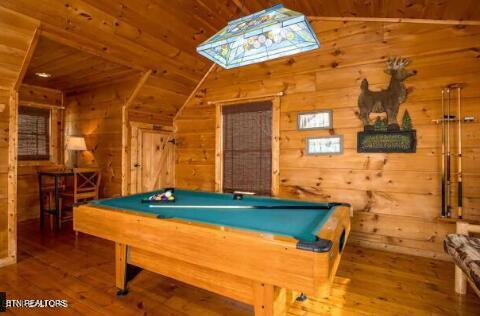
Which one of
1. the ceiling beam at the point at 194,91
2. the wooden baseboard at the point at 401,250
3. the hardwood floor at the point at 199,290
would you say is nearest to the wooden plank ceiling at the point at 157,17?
the ceiling beam at the point at 194,91

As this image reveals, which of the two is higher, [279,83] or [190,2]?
[190,2]

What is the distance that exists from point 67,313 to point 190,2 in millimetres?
3181

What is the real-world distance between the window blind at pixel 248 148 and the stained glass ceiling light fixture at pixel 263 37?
1986 mm

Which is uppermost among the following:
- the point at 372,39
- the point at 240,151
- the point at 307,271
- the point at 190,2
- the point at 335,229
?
the point at 190,2

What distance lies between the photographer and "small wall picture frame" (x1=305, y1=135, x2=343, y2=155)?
3273 millimetres

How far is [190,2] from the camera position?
279 centimetres

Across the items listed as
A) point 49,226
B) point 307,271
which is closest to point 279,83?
point 307,271

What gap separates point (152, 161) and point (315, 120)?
298 centimetres

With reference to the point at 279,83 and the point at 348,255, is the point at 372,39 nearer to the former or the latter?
the point at 279,83

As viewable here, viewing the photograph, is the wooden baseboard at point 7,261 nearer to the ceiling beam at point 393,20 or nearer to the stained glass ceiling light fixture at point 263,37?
the stained glass ceiling light fixture at point 263,37

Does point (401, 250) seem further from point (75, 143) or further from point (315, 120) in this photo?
point (75, 143)

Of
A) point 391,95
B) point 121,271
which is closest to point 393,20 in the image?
point 391,95

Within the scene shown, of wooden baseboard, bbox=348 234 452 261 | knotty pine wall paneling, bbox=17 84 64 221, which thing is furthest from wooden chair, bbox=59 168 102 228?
wooden baseboard, bbox=348 234 452 261

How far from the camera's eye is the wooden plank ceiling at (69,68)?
3.20 metres
